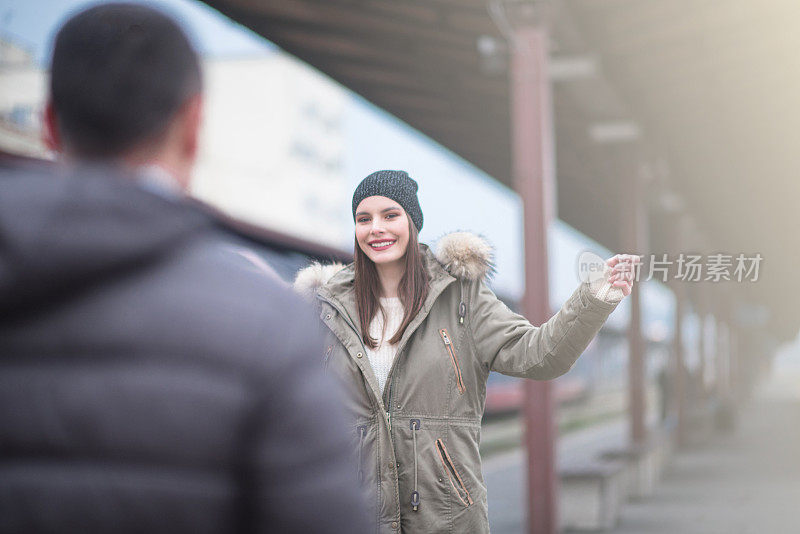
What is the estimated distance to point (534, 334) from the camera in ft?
6.91

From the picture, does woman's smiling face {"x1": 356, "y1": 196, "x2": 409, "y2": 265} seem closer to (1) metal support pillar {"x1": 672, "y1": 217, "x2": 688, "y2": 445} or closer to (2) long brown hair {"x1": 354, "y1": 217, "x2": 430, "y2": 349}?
(2) long brown hair {"x1": 354, "y1": 217, "x2": 430, "y2": 349}

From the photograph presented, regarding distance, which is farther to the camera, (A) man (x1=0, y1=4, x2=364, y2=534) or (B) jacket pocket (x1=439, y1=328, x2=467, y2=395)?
(B) jacket pocket (x1=439, y1=328, x2=467, y2=395)

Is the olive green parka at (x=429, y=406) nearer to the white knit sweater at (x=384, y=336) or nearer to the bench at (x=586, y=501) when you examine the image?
the white knit sweater at (x=384, y=336)

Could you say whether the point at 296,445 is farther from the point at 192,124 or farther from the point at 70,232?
the point at 192,124

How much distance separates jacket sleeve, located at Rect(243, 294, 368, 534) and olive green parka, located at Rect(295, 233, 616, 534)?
1.08 m

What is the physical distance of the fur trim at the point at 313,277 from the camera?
232 cm

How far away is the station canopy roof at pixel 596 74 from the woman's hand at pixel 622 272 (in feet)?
14.0

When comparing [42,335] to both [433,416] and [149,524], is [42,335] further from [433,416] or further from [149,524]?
[433,416]

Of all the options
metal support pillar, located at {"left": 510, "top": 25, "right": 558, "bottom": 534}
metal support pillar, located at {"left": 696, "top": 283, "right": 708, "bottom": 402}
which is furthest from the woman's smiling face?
metal support pillar, located at {"left": 696, "top": 283, "right": 708, "bottom": 402}

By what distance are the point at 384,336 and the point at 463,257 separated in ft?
0.95

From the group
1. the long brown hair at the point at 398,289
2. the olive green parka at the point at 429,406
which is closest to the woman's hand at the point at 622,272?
the olive green parka at the point at 429,406

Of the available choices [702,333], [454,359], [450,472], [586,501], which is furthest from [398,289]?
[702,333]

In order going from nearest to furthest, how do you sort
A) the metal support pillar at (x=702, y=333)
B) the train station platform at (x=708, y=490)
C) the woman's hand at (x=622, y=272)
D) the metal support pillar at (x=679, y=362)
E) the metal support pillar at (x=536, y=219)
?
the woman's hand at (x=622, y=272) < the metal support pillar at (x=536, y=219) < the train station platform at (x=708, y=490) < the metal support pillar at (x=679, y=362) < the metal support pillar at (x=702, y=333)

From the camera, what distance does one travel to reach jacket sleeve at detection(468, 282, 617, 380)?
203cm
